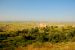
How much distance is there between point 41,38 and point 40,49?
346 inches

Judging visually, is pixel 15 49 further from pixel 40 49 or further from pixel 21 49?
pixel 40 49

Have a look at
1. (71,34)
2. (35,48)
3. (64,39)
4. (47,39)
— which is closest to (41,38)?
(47,39)

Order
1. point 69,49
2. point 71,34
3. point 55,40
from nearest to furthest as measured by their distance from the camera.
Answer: point 69,49 < point 55,40 < point 71,34

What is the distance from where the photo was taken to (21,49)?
1897 centimetres

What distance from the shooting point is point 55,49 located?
60.4ft

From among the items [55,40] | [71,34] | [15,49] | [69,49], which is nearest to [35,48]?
[15,49]

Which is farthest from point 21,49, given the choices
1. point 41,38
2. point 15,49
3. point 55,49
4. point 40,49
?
point 41,38

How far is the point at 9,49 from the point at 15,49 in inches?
23.6

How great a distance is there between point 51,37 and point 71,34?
12.8ft

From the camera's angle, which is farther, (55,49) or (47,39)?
(47,39)

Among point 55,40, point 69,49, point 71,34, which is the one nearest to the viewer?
point 69,49

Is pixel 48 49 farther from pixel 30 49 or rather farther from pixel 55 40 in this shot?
pixel 55 40

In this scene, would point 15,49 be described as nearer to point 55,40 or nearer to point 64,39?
point 55,40

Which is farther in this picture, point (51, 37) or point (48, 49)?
point (51, 37)
